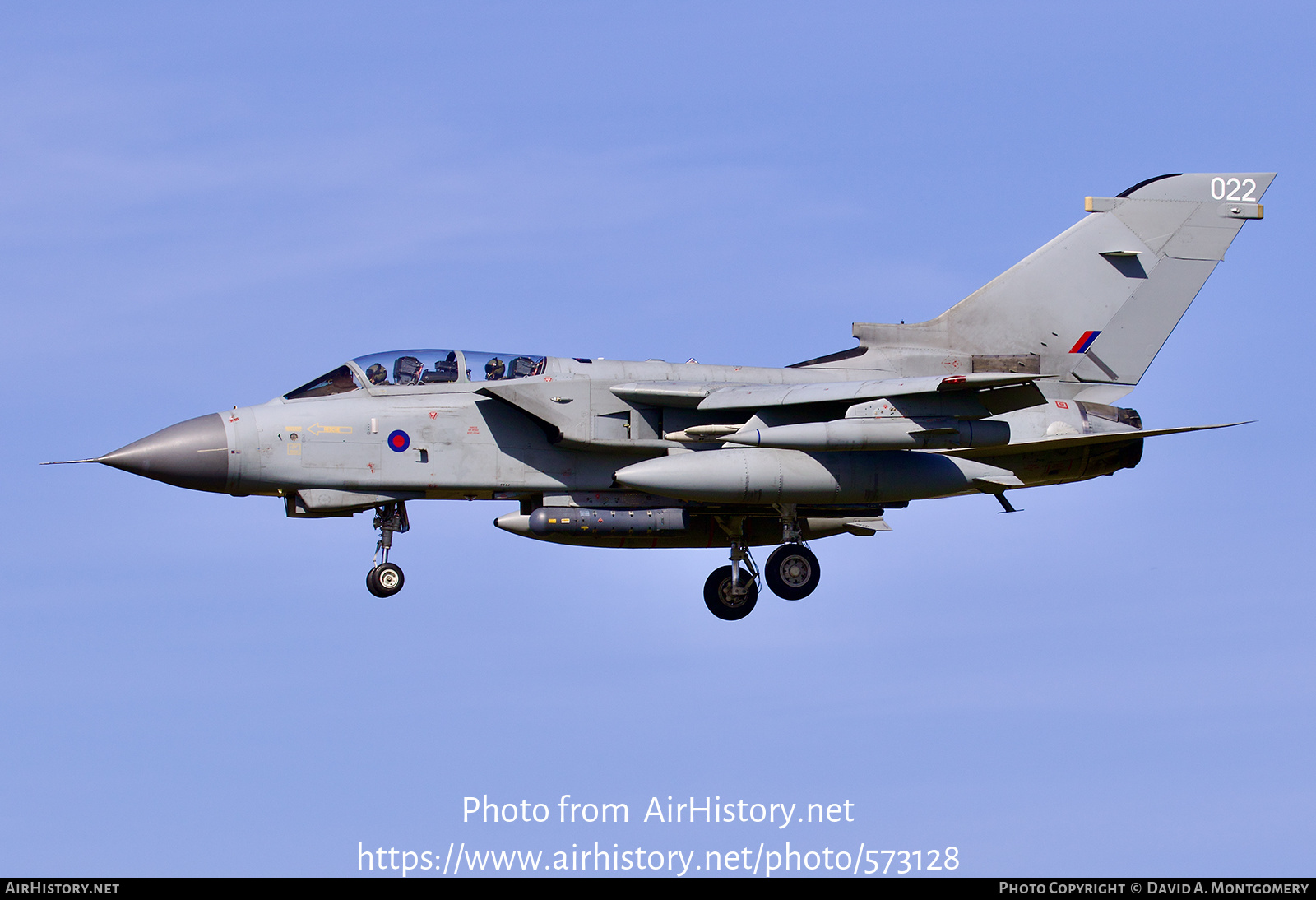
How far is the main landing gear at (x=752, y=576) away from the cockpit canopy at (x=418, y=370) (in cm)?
378

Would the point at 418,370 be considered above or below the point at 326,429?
above

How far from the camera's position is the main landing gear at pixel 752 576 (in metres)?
22.5

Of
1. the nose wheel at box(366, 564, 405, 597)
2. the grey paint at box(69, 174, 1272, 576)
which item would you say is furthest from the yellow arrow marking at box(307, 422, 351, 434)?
the nose wheel at box(366, 564, 405, 597)

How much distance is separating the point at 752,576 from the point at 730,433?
3000 mm

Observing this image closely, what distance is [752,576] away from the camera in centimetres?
2355

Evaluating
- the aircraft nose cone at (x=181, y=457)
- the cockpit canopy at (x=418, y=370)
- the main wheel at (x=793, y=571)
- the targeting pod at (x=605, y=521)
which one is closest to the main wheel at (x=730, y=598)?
the main wheel at (x=793, y=571)

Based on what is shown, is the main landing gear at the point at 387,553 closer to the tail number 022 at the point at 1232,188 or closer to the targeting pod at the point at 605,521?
the targeting pod at the point at 605,521

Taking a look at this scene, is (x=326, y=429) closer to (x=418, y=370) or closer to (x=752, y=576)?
(x=418, y=370)

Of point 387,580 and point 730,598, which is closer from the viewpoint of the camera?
point 387,580

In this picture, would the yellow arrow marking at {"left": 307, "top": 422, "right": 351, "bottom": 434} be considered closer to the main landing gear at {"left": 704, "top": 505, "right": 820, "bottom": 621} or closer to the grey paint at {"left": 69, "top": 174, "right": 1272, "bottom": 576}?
the grey paint at {"left": 69, "top": 174, "right": 1272, "bottom": 576}

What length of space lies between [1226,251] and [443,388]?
35.8ft

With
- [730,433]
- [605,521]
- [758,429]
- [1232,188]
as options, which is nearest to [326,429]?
[605,521]

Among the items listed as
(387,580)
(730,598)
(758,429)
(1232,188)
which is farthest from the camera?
(1232,188)
